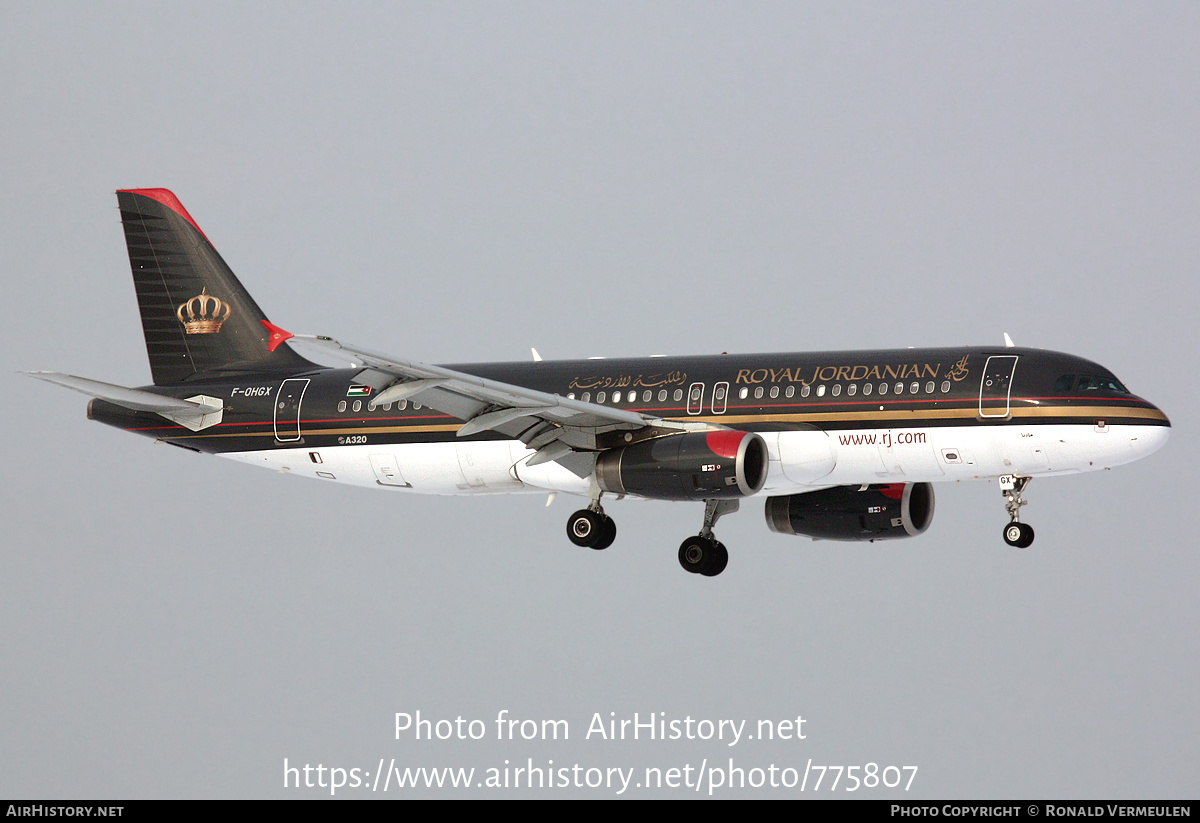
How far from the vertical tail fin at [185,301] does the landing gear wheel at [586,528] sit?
39.9 ft

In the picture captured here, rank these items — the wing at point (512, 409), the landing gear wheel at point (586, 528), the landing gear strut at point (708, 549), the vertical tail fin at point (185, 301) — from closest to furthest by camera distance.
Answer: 1. the wing at point (512, 409)
2. the landing gear wheel at point (586, 528)
3. the landing gear strut at point (708, 549)
4. the vertical tail fin at point (185, 301)

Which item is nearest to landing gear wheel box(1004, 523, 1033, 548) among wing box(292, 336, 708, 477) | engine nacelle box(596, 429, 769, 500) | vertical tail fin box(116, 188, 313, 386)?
engine nacelle box(596, 429, 769, 500)

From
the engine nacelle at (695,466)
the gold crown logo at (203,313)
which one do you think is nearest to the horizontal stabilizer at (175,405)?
the gold crown logo at (203,313)

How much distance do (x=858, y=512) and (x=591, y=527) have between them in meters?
8.67

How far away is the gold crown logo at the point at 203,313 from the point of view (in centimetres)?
5081

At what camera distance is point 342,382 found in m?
47.5

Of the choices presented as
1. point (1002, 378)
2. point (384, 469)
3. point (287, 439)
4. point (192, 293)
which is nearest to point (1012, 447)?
point (1002, 378)

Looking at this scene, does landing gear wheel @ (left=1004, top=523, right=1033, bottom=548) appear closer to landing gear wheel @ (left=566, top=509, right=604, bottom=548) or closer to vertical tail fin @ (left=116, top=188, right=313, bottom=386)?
landing gear wheel @ (left=566, top=509, right=604, bottom=548)

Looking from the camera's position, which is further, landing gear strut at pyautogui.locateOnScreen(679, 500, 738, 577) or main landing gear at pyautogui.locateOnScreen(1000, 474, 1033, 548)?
landing gear strut at pyautogui.locateOnScreen(679, 500, 738, 577)

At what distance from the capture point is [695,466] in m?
39.5

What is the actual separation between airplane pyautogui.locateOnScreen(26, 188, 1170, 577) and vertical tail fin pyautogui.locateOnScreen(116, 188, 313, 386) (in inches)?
2.4

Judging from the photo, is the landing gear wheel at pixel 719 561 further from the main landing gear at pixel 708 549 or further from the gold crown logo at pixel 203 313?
the gold crown logo at pixel 203 313

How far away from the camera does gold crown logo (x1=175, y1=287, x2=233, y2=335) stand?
167ft

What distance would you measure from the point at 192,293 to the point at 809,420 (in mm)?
23075
